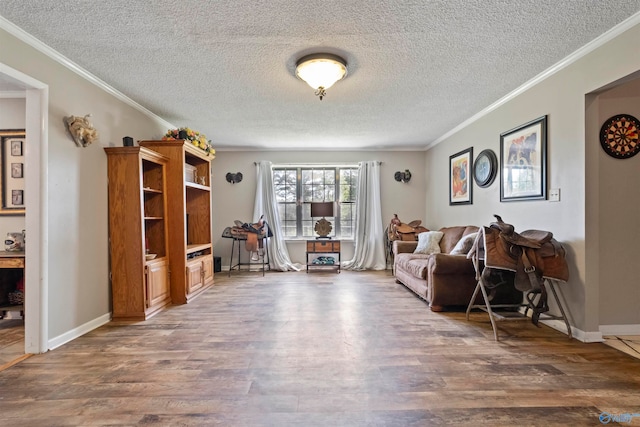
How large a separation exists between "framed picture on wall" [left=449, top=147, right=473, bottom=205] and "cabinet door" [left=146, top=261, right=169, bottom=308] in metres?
4.42

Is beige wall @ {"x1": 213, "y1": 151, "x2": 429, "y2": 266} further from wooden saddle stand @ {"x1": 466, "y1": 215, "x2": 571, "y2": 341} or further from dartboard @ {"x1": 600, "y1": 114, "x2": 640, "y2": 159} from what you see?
dartboard @ {"x1": 600, "y1": 114, "x2": 640, "y2": 159}

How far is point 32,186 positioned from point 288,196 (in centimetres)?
448

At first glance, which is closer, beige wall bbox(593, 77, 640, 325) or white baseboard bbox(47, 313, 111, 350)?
white baseboard bbox(47, 313, 111, 350)

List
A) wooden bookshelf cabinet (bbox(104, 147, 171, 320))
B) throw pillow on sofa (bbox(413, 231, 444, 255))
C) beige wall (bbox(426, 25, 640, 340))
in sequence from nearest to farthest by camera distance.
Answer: beige wall (bbox(426, 25, 640, 340)) < wooden bookshelf cabinet (bbox(104, 147, 171, 320)) < throw pillow on sofa (bbox(413, 231, 444, 255))

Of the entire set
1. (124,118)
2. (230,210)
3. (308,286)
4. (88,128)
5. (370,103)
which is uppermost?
(370,103)

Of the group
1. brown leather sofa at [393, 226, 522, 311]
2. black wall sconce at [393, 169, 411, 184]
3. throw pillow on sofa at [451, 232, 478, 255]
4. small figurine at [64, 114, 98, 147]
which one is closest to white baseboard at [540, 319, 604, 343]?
brown leather sofa at [393, 226, 522, 311]

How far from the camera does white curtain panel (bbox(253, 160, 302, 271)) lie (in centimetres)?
620

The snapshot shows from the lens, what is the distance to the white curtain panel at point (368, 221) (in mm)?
6297

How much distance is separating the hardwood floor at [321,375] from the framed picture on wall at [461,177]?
2.17 m

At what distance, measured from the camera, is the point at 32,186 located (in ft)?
8.06

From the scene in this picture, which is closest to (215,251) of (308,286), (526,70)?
(308,286)

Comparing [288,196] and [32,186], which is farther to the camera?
[288,196]

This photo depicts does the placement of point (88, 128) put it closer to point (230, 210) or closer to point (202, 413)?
point (202, 413)

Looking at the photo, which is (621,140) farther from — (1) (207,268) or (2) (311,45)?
(1) (207,268)
